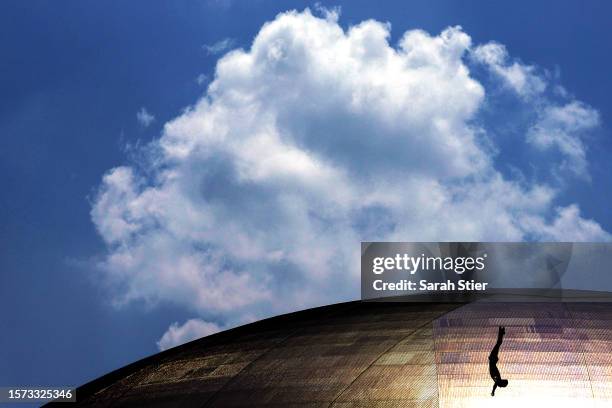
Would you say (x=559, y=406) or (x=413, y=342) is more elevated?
(x=413, y=342)

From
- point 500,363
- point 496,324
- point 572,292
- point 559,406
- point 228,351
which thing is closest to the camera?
point 559,406

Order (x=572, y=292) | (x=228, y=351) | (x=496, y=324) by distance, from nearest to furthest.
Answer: (x=496, y=324)
(x=228, y=351)
(x=572, y=292)

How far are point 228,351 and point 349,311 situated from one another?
5.96m

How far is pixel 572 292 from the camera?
48.7 m

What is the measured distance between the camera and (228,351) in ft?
149

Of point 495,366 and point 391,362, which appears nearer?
point 495,366

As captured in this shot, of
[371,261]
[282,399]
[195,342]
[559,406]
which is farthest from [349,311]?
[559,406]

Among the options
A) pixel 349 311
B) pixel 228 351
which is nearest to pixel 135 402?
pixel 228 351

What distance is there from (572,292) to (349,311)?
9716 millimetres

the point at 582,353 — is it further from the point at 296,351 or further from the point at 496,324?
the point at 296,351

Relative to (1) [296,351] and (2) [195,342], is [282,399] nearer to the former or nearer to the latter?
(1) [296,351]

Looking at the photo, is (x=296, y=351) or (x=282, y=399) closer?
(x=282, y=399)

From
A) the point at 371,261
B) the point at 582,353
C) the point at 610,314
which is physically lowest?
the point at 582,353

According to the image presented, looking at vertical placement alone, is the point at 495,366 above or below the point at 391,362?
below
